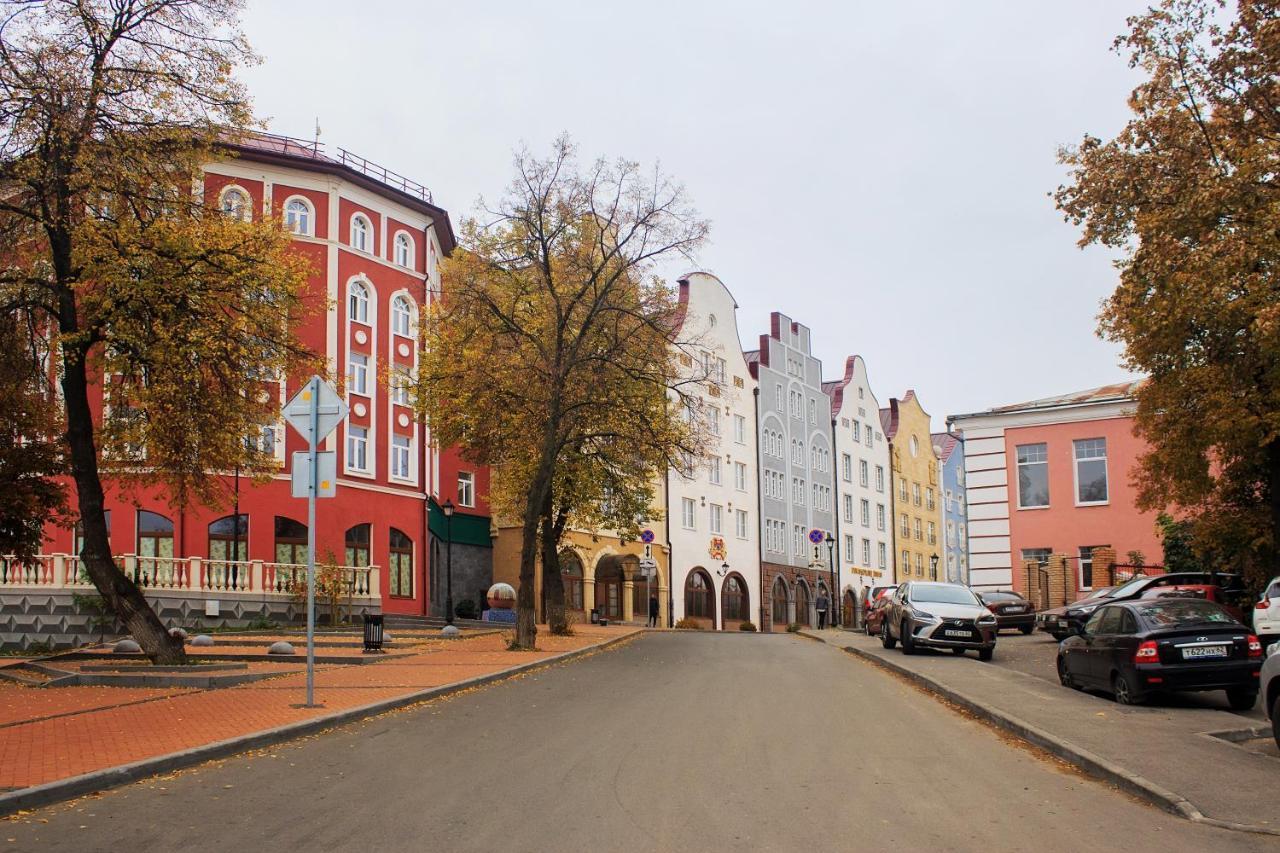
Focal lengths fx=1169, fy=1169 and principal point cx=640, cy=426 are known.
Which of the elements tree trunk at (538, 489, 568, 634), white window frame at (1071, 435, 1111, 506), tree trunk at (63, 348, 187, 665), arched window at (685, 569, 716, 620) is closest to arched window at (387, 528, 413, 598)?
tree trunk at (538, 489, 568, 634)

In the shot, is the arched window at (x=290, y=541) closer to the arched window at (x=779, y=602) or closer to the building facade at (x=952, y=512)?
the arched window at (x=779, y=602)

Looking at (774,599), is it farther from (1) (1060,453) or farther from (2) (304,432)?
(2) (304,432)

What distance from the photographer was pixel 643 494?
114 ft

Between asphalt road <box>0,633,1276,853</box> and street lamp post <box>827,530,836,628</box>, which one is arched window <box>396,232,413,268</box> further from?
street lamp post <box>827,530,836,628</box>

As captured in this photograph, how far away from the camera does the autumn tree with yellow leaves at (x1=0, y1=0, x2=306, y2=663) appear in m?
17.0

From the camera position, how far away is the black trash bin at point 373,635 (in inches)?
943

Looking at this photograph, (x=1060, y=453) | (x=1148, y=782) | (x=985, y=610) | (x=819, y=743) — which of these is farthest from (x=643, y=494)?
(x=1148, y=782)

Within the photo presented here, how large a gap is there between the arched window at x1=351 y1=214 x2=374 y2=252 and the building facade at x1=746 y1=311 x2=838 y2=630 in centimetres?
3023

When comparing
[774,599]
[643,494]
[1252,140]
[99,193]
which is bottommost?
[774,599]

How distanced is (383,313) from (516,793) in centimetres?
3730

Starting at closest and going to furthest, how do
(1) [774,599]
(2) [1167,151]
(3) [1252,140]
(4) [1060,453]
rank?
(3) [1252,140], (2) [1167,151], (4) [1060,453], (1) [774,599]

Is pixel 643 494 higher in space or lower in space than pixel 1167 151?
lower

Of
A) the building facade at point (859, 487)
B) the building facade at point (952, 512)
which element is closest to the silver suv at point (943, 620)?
the building facade at point (859, 487)

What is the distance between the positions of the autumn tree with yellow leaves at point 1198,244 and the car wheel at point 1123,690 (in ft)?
18.6
